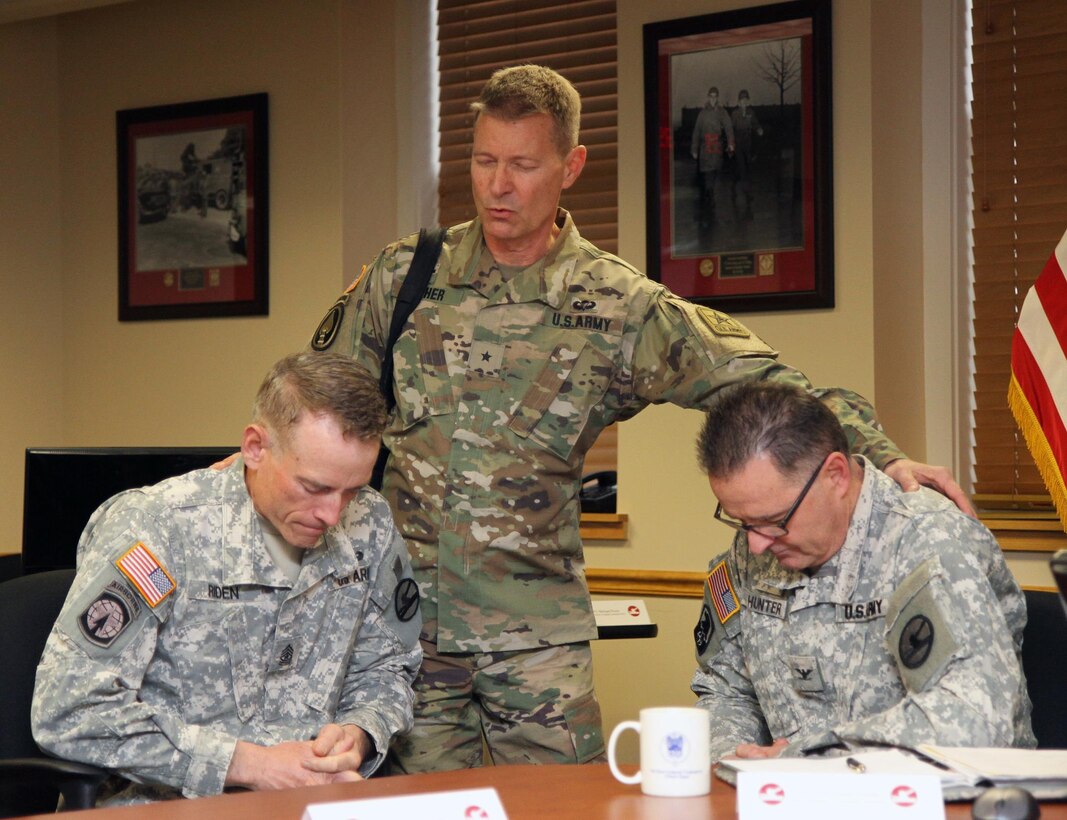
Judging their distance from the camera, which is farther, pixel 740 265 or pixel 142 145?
pixel 142 145

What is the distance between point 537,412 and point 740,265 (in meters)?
1.55

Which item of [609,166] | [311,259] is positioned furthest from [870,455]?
[311,259]

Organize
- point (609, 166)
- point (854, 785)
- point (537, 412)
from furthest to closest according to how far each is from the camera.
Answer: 1. point (609, 166)
2. point (537, 412)
3. point (854, 785)

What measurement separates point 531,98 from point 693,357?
1.91 ft

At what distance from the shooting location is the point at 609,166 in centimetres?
432

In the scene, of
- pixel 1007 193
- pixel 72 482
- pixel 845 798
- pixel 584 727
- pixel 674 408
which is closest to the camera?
pixel 845 798

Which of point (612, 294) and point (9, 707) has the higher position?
point (612, 294)

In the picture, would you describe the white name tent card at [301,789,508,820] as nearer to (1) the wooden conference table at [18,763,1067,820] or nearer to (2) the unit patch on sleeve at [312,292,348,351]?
(1) the wooden conference table at [18,763,1067,820]

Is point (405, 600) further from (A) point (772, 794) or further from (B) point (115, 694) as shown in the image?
(A) point (772, 794)

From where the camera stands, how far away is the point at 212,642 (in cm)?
195

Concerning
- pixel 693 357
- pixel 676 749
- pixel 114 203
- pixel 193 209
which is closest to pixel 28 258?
pixel 114 203

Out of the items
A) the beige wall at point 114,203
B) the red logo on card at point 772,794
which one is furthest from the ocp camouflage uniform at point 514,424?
the beige wall at point 114,203

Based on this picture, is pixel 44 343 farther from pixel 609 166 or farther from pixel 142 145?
pixel 609 166

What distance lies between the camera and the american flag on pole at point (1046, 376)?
2994mm
